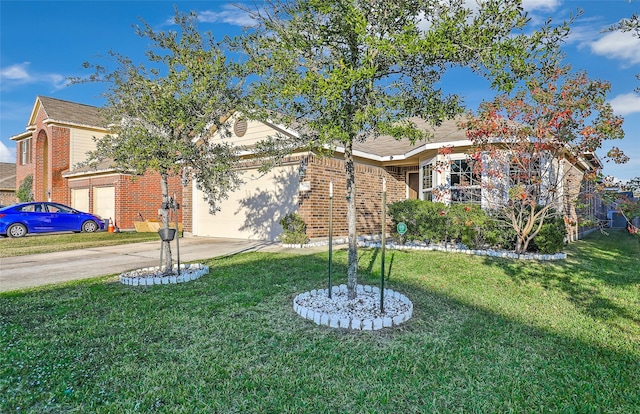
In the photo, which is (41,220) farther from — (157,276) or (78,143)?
(157,276)

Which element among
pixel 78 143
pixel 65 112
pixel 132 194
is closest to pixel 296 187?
pixel 132 194

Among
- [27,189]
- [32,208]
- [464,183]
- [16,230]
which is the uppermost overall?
[27,189]

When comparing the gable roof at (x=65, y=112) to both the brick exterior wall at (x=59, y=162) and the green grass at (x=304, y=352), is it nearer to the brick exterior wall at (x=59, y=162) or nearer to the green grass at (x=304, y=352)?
the brick exterior wall at (x=59, y=162)

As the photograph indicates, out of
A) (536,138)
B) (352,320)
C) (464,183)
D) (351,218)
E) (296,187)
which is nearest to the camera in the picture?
(352,320)

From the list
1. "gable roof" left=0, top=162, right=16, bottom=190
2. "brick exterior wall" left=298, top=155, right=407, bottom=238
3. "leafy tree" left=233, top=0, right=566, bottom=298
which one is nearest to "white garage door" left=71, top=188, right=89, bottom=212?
"gable roof" left=0, top=162, right=16, bottom=190

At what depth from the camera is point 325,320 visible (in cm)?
386

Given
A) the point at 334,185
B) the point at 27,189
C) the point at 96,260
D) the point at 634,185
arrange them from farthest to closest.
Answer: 1. the point at 27,189
2. the point at 334,185
3. the point at 96,260
4. the point at 634,185

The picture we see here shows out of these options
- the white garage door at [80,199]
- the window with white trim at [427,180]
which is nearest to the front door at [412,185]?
the window with white trim at [427,180]

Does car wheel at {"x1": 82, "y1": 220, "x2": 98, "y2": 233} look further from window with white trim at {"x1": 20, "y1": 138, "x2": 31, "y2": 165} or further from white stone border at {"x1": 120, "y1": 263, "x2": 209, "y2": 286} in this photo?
window with white trim at {"x1": 20, "y1": 138, "x2": 31, "y2": 165}

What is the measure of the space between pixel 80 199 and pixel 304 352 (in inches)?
813

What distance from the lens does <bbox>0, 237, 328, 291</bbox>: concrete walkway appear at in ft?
20.7

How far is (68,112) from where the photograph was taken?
68.2ft

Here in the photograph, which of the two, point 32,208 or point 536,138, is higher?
point 536,138

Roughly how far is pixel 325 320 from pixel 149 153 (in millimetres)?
3717
